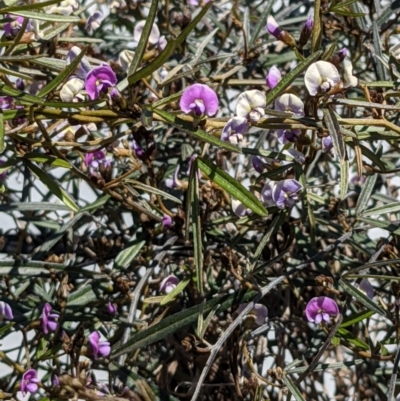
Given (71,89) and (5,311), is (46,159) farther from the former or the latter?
(5,311)

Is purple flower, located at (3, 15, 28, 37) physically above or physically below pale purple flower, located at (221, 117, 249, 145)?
above

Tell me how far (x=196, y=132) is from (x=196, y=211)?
0.35 feet

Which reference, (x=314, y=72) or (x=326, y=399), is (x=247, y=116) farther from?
(x=326, y=399)

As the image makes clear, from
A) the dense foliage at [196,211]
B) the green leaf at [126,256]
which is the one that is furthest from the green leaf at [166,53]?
the green leaf at [126,256]

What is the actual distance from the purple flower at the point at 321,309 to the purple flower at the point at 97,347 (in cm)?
24

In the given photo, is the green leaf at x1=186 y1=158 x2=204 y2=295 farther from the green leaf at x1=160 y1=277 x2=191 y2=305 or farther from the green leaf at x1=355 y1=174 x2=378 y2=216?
the green leaf at x1=355 y1=174 x2=378 y2=216

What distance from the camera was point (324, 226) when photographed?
44.5 inches

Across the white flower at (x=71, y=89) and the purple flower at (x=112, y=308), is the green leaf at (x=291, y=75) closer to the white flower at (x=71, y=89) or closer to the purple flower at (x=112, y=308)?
the white flower at (x=71, y=89)

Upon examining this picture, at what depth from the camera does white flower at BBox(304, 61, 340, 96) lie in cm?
76

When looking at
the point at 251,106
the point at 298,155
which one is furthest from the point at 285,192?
the point at 251,106

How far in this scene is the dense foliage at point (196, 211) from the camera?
79 centimetres

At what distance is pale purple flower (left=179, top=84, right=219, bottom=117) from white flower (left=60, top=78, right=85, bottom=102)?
0.46ft

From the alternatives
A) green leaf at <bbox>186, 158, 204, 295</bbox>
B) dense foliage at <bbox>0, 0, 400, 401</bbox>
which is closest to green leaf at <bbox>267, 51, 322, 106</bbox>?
dense foliage at <bbox>0, 0, 400, 401</bbox>

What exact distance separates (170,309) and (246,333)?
0.41 feet
